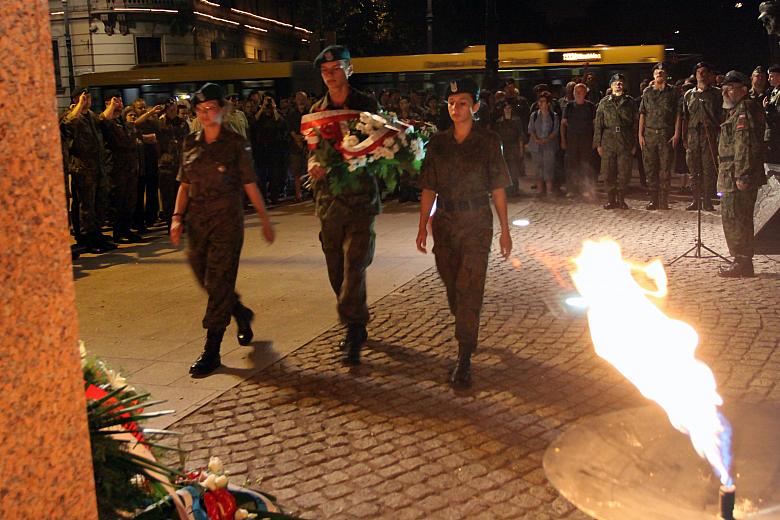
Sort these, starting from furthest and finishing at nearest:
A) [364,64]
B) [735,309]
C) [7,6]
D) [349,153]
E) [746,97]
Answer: [364,64], [746,97], [735,309], [349,153], [7,6]

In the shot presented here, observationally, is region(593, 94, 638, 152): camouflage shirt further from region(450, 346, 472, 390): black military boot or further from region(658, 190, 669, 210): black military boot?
region(450, 346, 472, 390): black military boot

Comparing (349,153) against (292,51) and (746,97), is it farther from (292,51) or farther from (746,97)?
(292,51)

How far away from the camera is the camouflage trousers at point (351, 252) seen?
639cm

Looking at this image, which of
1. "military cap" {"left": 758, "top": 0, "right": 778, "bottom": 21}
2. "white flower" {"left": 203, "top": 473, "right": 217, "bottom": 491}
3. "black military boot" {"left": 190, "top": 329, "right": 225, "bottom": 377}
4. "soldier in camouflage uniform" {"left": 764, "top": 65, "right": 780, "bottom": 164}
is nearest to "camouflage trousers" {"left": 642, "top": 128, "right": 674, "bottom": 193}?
"soldier in camouflage uniform" {"left": 764, "top": 65, "right": 780, "bottom": 164}

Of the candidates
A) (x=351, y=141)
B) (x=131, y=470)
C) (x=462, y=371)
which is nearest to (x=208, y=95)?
(x=351, y=141)

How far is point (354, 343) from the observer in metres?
6.49

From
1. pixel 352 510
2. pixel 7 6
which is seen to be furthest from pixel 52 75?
pixel 352 510

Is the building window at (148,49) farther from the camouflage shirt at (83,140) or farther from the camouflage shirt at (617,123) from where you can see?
the camouflage shirt at (83,140)

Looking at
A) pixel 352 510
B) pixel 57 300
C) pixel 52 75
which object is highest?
pixel 52 75

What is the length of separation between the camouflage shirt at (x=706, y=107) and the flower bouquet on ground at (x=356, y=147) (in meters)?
7.46

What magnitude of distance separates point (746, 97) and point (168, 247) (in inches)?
295

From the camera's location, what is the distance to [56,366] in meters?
1.94

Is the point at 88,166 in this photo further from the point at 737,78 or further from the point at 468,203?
the point at 737,78

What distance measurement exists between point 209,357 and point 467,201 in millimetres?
2198
